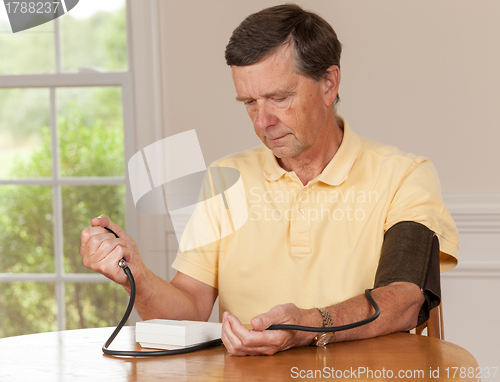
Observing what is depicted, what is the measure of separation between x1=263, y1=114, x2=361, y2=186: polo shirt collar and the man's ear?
12 cm

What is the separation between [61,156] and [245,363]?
1896 millimetres

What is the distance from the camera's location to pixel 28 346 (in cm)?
108

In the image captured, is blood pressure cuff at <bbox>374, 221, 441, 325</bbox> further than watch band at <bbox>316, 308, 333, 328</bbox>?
Yes

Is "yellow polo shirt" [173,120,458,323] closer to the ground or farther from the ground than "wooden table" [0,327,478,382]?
farther from the ground

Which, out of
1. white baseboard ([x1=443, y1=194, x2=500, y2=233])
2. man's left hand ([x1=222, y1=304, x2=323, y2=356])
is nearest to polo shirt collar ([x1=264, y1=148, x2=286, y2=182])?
man's left hand ([x1=222, y1=304, x2=323, y2=356])

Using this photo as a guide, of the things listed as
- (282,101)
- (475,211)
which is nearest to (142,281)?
(282,101)

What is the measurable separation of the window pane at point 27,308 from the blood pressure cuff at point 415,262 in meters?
1.86

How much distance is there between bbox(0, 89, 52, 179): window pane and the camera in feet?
8.36

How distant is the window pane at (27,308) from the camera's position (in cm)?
260

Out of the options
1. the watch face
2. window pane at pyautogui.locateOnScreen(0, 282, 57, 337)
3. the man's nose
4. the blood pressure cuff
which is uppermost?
the man's nose

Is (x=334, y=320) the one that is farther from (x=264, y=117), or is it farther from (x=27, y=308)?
(x=27, y=308)

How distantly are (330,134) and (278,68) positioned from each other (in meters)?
0.28

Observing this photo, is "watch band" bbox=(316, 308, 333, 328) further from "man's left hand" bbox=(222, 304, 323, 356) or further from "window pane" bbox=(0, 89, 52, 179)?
"window pane" bbox=(0, 89, 52, 179)

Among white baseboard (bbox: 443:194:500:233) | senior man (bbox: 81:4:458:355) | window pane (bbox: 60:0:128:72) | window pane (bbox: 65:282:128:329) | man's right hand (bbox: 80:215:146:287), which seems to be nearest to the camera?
man's right hand (bbox: 80:215:146:287)
